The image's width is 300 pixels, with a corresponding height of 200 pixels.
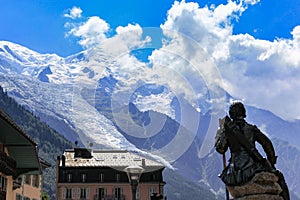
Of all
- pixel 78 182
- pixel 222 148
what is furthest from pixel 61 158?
pixel 222 148

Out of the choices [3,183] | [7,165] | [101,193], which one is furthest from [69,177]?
[7,165]

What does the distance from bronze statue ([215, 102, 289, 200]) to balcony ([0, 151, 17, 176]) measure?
19.3 meters

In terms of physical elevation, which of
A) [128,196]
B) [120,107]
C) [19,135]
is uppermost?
[120,107]

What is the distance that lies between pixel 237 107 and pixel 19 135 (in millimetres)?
20750

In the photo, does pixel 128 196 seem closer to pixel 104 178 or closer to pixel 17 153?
pixel 104 178

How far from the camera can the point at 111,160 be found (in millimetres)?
78438

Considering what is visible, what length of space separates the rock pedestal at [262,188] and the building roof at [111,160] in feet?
216

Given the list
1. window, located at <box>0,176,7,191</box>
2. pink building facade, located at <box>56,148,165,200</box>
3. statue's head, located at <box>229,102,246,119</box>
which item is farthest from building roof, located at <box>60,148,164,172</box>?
statue's head, located at <box>229,102,246,119</box>

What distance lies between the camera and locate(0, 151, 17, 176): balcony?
83.3 feet

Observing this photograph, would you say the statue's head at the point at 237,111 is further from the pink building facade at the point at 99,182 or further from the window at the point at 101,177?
the window at the point at 101,177

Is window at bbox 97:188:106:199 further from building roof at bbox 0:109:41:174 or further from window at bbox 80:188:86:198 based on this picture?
building roof at bbox 0:109:41:174

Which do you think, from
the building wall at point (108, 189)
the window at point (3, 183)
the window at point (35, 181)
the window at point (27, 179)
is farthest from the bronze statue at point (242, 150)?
the building wall at point (108, 189)

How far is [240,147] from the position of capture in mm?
7602

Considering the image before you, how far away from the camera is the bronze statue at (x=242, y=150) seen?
735 cm
